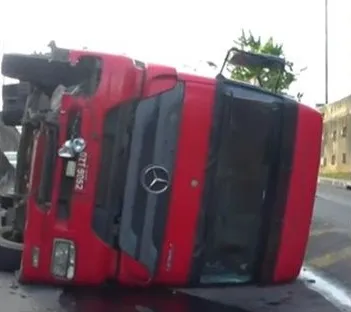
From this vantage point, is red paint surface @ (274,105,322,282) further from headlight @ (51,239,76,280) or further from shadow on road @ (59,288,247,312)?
headlight @ (51,239,76,280)

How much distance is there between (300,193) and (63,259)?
1814 mm

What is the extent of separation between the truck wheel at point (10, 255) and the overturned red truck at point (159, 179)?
3.92 feet

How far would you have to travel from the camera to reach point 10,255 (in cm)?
765

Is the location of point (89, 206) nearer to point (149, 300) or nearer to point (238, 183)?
point (238, 183)

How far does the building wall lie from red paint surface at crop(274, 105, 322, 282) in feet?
108

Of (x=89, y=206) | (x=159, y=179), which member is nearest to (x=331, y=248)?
(x=159, y=179)

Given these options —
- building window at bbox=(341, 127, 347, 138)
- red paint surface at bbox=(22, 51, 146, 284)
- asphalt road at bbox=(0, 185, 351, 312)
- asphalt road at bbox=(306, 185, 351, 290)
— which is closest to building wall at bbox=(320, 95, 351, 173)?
building window at bbox=(341, 127, 347, 138)

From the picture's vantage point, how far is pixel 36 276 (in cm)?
634

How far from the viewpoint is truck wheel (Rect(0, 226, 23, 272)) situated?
7566mm

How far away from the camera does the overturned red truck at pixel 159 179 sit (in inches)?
244

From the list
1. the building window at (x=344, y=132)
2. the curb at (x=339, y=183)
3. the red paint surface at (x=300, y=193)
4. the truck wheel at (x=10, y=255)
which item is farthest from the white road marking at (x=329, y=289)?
the building window at (x=344, y=132)

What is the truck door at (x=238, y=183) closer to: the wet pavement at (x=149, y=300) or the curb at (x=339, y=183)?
the wet pavement at (x=149, y=300)

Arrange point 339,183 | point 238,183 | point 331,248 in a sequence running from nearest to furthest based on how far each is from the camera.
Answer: point 238,183
point 331,248
point 339,183

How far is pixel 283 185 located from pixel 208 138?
69cm
